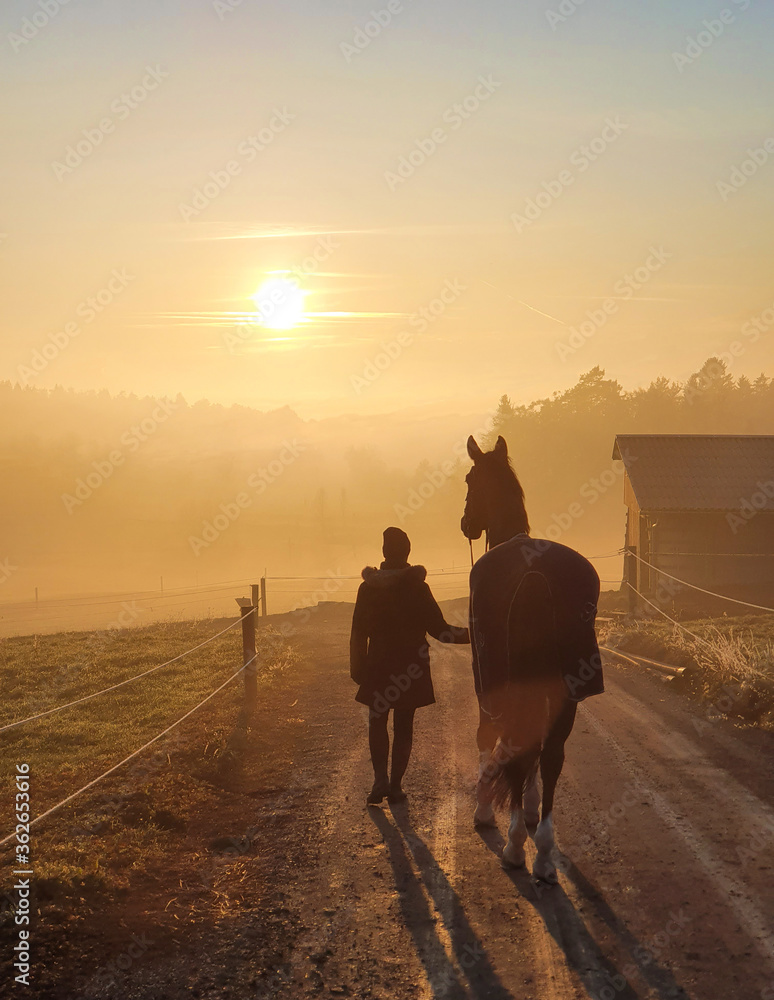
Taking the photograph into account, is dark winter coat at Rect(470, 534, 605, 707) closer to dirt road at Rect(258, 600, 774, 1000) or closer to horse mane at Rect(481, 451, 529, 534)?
horse mane at Rect(481, 451, 529, 534)

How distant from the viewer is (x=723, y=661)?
34.9ft

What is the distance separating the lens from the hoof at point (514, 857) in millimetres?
4855

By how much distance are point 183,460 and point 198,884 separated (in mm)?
199900

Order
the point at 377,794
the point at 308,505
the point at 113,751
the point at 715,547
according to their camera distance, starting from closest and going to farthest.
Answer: the point at 377,794, the point at 113,751, the point at 715,547, the point at 308,505

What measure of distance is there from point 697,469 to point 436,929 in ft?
91.3

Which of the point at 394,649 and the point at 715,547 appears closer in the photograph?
the point at 394,649

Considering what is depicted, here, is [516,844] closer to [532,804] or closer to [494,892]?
[494,892]

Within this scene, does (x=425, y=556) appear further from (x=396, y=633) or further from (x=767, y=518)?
(x=396, y=633)

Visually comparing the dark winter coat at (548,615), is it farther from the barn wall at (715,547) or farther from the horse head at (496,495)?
the barn wall at (715,547)

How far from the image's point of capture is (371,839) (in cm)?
554

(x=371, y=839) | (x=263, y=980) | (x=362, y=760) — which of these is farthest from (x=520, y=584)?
(x=362, y=760)

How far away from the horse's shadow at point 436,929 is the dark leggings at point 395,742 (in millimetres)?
805

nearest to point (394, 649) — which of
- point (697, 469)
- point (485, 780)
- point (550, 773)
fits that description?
point (485, 780)

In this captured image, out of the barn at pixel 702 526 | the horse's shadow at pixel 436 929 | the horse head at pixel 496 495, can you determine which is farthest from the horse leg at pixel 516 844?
the barn at pixel 702 526
